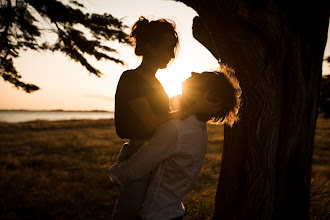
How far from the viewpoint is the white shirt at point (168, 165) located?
146 centimetres

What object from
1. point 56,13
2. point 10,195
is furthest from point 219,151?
point 56,13

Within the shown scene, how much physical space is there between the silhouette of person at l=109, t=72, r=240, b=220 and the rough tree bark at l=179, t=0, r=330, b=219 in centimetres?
37

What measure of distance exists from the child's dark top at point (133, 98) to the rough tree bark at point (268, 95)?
2.42 ft

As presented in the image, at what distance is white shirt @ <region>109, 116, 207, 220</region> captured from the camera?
146 cm

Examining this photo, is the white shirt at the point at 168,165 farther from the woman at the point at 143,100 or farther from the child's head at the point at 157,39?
the child's head at the point at 157,39

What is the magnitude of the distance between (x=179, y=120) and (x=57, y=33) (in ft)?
14.1

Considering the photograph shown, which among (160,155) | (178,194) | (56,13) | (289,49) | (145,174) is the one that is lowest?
(178,194)

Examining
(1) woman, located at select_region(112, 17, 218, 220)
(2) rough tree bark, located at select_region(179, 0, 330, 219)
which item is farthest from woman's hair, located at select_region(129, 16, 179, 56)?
(2) rough tree bark, located at select_region(179, 0, 330, 219)

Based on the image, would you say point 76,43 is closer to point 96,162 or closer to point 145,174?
point 145,174

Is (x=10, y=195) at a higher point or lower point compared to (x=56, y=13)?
lower

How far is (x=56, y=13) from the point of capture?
14.0 feet

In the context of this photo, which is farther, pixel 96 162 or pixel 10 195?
pixel 96 162

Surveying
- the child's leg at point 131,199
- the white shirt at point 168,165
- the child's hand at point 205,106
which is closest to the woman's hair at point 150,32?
the child's hand at point 205,106

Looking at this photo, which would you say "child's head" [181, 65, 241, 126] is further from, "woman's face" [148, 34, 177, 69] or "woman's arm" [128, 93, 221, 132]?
"woman's face" [148, 34, 177, 69]
